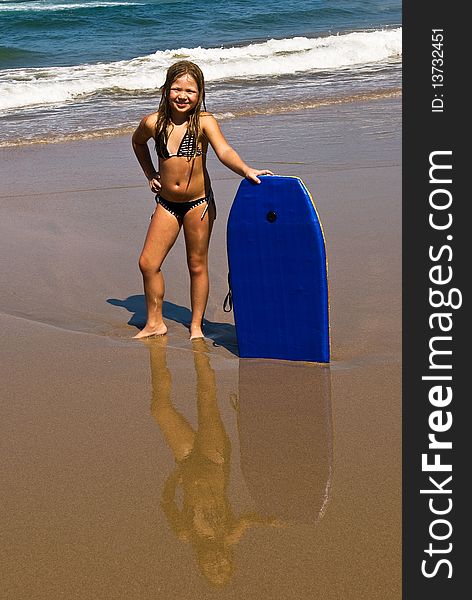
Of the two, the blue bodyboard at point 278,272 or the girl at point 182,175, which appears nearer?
the blue bodyboard at point 278,272

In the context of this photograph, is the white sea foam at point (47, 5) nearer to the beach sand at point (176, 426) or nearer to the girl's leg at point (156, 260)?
the beach sand at point (176, 426)

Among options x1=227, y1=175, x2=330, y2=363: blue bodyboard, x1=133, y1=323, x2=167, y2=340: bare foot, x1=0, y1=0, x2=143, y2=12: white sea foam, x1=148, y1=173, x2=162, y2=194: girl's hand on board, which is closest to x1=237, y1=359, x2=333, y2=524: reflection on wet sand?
x1=227, y1=175, x2=330, y2=363: blue bodyboard

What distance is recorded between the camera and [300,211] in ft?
14.5

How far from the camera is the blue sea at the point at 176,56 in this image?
40.9 ft

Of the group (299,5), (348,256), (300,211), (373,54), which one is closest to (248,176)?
(300,211)

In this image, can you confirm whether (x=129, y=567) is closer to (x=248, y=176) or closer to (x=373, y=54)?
(x=248, y=176)

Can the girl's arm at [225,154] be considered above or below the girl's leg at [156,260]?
above

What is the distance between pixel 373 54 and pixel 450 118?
11.8 metres

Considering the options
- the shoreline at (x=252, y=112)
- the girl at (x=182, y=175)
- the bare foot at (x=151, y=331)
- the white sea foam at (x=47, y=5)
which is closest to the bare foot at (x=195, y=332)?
the girl at (x=182, y=175)

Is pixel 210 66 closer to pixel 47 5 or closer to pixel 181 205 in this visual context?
pixel 181 205

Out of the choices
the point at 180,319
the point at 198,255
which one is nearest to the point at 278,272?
the point at 198,255

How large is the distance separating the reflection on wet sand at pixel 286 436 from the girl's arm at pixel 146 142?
3.56ft

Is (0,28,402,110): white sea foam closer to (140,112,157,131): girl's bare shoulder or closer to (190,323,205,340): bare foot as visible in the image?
(140,112,157,131): girl's bare shoulder

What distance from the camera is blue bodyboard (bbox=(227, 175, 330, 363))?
4.44 metres
